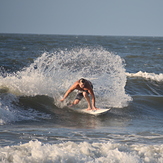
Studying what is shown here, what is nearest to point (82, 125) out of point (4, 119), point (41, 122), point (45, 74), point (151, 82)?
point (41, 122)

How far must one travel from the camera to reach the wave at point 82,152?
613 cm

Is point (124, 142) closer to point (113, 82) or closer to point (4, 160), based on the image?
point (4, 160)

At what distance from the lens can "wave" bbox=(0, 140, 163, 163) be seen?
20.1ft

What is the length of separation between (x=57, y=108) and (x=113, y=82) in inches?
122

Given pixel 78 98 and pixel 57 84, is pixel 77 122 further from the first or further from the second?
pixel 57 84

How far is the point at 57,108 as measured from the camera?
1196 centimetres

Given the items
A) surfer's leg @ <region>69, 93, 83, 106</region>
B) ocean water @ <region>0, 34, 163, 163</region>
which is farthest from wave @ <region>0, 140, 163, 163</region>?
surfer's leg @ <region>69, 93, 83, 106</region>

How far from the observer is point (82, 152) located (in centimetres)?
657

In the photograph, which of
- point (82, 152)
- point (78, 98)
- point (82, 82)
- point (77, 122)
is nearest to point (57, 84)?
point (78, 98)

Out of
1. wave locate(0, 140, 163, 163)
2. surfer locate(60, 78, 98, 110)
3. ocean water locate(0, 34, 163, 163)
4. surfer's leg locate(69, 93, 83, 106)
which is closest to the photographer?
wave locate(0, 140, 163, 163)

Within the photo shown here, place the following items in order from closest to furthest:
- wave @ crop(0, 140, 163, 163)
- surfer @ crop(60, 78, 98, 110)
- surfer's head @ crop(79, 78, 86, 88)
A: wave @ crop(0, 140, 163, 163), surfer's head @ crop(79, 78, 86, 88), surfer @ crop(60, 78, 98, 110)

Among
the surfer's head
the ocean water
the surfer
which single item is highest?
the surfer's head

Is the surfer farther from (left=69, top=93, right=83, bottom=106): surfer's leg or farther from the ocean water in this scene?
the ocean water

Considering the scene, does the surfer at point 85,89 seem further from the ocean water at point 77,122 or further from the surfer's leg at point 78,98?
the ocean water at point 77,122
